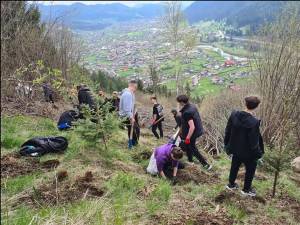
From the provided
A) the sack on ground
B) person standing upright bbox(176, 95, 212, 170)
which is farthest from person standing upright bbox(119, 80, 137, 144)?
the sack on ground

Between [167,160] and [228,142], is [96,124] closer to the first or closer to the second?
[167,160]

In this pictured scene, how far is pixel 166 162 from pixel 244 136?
1702 millimetres

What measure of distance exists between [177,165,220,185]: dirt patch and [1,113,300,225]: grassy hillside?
0.02 meters

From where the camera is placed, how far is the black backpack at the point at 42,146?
7839 mm

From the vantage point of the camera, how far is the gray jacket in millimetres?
8691

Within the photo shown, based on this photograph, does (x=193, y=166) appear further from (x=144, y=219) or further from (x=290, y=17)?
(x=290, y=17)

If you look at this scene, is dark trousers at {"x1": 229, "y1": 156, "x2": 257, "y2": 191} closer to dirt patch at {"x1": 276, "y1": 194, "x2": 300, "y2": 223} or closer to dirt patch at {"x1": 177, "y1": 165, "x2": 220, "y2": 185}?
dirt patch at {"x1": 276, "y1": 194, "x2": 300, "y2": 223}

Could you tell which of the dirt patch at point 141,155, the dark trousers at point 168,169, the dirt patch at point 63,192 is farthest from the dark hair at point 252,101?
the dirt patch at point 141,155

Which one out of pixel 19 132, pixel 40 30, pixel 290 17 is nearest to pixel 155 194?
pixel 19 132

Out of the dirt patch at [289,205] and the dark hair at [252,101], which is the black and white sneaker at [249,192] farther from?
the dark hair at [252,101]

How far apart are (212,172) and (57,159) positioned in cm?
312

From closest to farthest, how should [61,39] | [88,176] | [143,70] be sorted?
[88,176] < [61,39] < [143,70]

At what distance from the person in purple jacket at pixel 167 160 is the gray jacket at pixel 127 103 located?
1.73m

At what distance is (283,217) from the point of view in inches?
236
